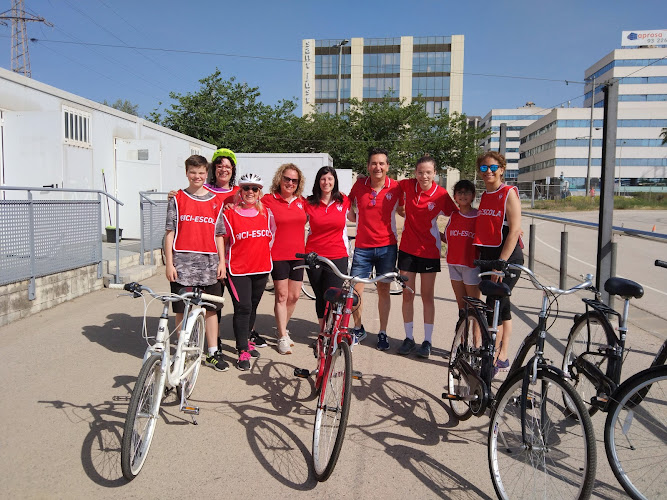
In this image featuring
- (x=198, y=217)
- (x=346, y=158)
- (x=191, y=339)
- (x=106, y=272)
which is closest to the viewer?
(x=191, y=339)

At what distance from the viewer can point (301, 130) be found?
4022 cm

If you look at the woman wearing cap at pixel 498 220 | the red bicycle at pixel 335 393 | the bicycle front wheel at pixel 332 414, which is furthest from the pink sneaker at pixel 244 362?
the woman wearing cap at pixel 498 220

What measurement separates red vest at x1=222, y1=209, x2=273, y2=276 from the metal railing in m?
2.80

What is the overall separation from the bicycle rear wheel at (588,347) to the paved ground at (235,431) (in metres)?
→ 0.32

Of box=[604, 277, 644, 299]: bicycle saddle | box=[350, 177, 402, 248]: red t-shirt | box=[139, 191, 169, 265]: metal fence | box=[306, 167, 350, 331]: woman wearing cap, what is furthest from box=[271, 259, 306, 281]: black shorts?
box=[139, 191, 169, 265]: metal fence

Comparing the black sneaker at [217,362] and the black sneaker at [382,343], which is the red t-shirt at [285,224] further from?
the black sneaker at [382,343]

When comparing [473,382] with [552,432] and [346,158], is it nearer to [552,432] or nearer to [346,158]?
[552,432]

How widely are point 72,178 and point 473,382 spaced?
9.86 metres

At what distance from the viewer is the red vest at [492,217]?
180 inches

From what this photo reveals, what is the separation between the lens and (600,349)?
3529 mm

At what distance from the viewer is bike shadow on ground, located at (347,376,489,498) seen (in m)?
3.08

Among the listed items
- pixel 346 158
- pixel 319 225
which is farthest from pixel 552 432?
pixel 346 158

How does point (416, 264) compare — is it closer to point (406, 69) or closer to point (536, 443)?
point (536, 443)

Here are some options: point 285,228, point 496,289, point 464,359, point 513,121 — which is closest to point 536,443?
point 496,289
